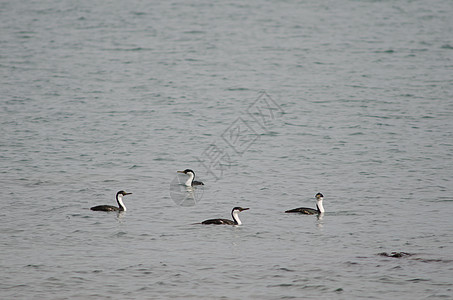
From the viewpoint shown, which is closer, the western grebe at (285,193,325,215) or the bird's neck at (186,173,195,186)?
the western grebe at (285,193,325,215)

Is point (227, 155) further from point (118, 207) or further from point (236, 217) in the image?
point (236, 217)

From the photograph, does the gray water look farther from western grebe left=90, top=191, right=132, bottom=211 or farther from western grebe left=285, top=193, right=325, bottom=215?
western grebe left=90, top=191, right=132, bottom=211

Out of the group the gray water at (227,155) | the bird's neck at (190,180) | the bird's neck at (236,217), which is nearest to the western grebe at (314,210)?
the gray water at (227,155)

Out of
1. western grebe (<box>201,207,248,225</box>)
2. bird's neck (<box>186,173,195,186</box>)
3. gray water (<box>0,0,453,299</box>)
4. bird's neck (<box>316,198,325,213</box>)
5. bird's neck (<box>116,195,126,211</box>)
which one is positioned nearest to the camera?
gray water (<box>0,0,453,299</box>)

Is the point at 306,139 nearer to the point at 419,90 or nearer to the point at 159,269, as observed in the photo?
the point at 419,90

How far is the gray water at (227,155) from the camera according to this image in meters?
15.3

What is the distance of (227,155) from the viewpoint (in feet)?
93.0

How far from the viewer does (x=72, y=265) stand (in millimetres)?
15578

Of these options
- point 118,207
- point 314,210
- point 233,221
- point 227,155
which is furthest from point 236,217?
point 227,155

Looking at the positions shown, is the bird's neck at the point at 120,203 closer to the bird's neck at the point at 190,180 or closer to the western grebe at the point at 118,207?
the western grebe at the point at 118,207

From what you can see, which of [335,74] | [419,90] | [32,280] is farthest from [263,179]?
[335,74]

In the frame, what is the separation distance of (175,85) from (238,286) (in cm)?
2987

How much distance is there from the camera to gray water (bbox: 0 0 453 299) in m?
15.3

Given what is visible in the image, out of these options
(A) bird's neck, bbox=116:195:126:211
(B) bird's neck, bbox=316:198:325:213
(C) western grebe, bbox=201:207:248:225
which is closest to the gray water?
(C) western grebe, bbox=201:207:248:225
